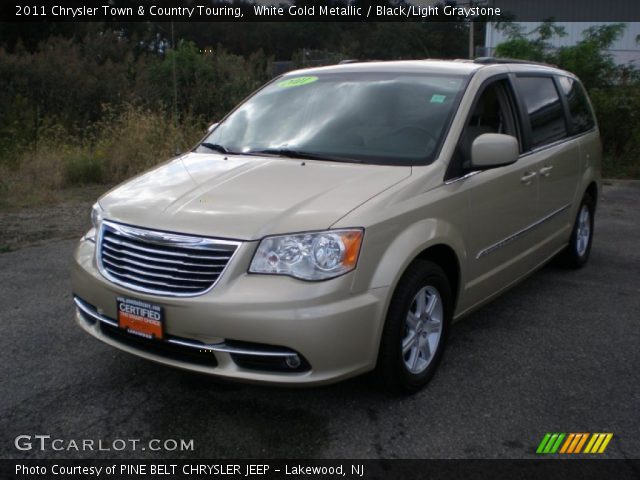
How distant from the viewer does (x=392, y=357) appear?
3.23 meters

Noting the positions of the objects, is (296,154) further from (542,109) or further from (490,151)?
(542,109)

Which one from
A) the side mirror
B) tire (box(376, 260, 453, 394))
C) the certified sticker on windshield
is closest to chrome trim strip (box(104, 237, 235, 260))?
tire (box(376, 260, 453, 394))

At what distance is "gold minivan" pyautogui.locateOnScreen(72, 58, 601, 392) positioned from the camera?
2979 mm

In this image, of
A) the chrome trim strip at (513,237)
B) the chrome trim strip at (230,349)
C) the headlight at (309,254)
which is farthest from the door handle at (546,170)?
the chrome trim strip at (230,349)

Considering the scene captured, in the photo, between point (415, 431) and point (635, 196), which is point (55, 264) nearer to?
point (415, 431)

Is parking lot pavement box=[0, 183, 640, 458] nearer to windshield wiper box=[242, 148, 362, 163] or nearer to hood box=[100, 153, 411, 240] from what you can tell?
hood box=[100, 153, 411, 240]

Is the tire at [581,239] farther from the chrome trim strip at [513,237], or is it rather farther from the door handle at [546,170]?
the door handle at [546,170]

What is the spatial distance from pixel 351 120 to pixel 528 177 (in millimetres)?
1292

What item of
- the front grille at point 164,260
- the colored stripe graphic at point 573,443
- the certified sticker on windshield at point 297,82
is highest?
the certified sticker on windshield at point 297,82

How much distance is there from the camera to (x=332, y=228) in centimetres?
303

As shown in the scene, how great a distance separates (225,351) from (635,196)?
8.63 metres

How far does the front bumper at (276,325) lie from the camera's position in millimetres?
2902

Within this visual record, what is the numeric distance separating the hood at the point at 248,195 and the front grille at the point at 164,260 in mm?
52

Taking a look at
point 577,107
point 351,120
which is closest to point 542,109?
point 577,107
